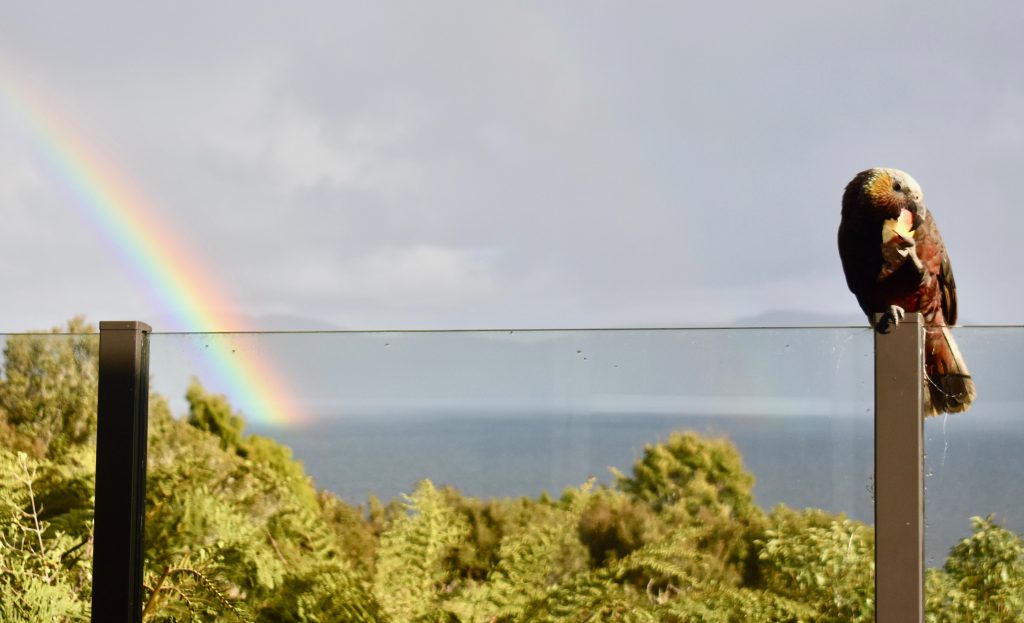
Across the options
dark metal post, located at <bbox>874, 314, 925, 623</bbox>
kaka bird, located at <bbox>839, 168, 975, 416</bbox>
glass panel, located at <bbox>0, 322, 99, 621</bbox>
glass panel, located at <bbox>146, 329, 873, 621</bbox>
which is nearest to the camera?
dark metal post, located at <bbox>874, 314, 925, 623</bbox>

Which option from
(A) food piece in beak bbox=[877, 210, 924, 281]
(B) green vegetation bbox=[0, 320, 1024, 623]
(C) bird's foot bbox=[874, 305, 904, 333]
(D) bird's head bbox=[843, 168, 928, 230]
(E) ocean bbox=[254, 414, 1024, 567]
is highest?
(D) bird's head bbox=[843, 168, 928, 230]

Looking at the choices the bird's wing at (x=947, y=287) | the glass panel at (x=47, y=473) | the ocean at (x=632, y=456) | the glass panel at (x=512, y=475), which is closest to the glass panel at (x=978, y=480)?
the ocean at (x=632, y=456)

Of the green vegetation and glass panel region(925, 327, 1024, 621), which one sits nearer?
glass panel region(925, 327, 1024, 621)

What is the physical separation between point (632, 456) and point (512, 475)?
0.85 ft

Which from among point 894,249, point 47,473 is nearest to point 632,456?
point 894,249

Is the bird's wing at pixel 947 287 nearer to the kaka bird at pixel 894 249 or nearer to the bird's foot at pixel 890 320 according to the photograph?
the kaka bird at pixel 894 249

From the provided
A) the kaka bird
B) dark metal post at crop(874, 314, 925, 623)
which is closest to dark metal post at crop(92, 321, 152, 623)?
dark metal post at crop(874, 314, 925, 623)

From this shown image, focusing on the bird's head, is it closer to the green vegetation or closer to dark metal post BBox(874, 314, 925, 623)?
dark metal post BBox(874, 314, 925, 623)

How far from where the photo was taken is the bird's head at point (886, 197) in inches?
85.6

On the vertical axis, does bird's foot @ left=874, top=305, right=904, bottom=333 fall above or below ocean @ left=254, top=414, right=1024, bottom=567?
above

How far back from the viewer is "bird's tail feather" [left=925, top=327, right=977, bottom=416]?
1516 millimetres

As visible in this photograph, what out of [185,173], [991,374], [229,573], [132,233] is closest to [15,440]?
[229,573]

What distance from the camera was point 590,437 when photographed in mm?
1691

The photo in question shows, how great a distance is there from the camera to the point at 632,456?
169cm
